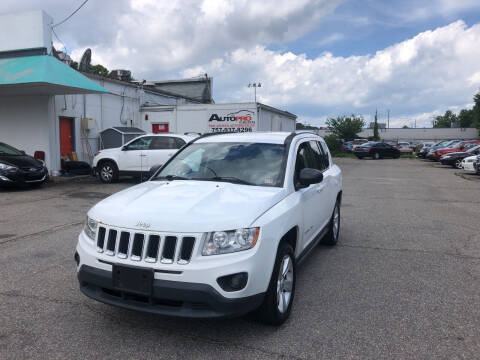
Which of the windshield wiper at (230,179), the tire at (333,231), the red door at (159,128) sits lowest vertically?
the tire at (333,231)

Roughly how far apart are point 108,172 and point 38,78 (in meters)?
3.71

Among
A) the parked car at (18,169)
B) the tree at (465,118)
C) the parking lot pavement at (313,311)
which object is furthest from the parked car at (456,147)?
the tree at (465,118)

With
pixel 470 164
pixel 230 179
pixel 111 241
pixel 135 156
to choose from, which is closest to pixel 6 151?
pixel 135 156

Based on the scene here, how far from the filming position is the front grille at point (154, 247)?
10.3ft

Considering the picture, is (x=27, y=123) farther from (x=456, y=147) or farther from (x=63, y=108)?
(x=456, y=147)

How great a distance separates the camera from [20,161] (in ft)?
40.7

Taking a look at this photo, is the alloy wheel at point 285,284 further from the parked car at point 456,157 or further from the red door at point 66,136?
the parked car at point 456,157

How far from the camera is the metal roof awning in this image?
1269cm

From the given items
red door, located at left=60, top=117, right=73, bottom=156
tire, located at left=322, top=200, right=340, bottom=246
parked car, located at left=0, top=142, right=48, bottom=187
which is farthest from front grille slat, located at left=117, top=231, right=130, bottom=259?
red door, located at left=60, top=117, right=73, bottom=156

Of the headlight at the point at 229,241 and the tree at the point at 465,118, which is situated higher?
the tree at the point at 465,118

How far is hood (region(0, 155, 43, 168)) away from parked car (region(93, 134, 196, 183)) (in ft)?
→ 7.02

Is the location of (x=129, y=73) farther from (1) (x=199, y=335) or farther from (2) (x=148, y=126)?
(1) (x=199, y=335)

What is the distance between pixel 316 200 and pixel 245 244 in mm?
1962

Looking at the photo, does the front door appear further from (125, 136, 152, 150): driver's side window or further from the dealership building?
the dealership building
